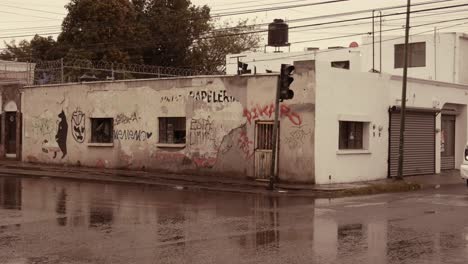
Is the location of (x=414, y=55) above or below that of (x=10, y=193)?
above

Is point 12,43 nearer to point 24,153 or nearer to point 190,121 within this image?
point 24,153

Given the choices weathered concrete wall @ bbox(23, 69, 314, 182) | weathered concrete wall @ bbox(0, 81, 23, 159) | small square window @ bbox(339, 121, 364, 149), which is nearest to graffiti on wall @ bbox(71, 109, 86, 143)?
weathered concrete wall @ bbox(23, 69, 314, 182)

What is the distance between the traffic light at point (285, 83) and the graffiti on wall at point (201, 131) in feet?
15.0

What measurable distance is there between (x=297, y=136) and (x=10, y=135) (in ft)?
52.1

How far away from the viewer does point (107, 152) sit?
1022 inches

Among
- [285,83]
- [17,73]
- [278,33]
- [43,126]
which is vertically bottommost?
[43,126]

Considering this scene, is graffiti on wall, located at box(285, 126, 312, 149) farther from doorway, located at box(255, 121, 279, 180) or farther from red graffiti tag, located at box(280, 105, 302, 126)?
doorway, located at box(255, 121, 279, 180)

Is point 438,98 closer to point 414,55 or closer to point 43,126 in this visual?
point 414,55

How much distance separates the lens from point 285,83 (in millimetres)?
19094

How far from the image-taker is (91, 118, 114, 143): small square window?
26.4 metres

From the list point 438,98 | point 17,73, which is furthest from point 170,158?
point 17,73

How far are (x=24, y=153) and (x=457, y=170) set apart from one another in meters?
20.1

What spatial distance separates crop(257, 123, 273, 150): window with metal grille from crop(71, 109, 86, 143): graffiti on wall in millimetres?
8813

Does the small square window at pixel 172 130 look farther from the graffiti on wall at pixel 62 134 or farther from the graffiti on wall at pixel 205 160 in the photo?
the graffiti on wall at pixel 62 134
